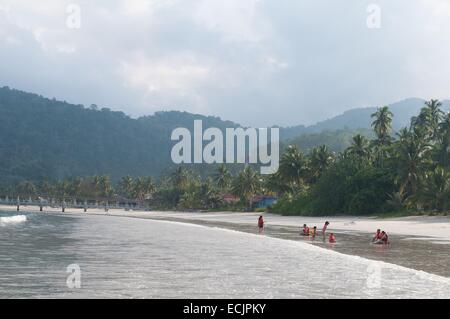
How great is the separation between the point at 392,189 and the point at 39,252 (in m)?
57.6

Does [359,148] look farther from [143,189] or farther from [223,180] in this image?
[143,189]

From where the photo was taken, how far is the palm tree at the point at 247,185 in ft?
390

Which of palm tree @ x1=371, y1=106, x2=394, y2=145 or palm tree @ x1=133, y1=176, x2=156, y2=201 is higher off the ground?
palm tree @ x1=371, y1=106, x2=394, y2=145

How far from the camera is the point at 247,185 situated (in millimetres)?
118500

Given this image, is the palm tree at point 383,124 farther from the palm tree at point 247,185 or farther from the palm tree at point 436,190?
the palm tree at point 247,185

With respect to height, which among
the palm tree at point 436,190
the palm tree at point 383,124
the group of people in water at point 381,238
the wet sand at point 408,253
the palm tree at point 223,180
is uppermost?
the palm tree at point 383,124

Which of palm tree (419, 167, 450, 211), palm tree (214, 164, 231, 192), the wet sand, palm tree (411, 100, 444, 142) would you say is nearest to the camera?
the wet sand

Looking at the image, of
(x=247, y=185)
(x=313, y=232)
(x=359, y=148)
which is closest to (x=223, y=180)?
(x=247, y=185)

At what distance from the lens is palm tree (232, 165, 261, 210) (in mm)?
118750

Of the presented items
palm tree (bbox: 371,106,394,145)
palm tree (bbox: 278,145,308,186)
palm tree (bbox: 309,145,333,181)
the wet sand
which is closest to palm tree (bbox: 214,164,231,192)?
Answer: palm tree (bbox: 278,145,308,186)

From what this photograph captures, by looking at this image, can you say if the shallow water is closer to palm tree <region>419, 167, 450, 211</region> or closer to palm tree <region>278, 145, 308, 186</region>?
palm tree <region>419, 167, 450, 211</region>

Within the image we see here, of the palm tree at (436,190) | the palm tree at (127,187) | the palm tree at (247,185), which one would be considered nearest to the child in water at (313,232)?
the palm tree at (436,190)
